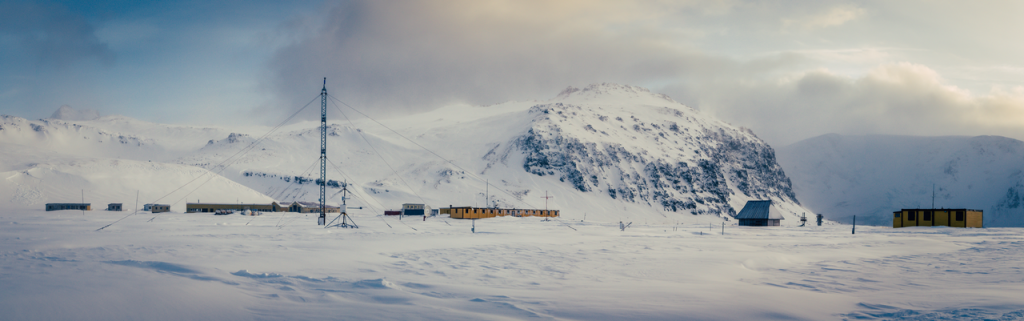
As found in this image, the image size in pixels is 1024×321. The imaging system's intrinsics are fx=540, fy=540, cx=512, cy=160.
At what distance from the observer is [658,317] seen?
513 inches

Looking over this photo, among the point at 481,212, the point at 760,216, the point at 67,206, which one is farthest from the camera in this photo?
the point at 481,212

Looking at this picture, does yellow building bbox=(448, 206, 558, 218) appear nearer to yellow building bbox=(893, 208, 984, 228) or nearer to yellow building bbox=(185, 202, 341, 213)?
yellow building bbox=(185, 202, 341, 213)

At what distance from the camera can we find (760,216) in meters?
84.5

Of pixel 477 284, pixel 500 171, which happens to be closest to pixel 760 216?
pixel 477 284

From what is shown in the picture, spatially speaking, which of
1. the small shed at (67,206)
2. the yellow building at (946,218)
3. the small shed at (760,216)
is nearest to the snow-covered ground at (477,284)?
the yellow building at (946,218)

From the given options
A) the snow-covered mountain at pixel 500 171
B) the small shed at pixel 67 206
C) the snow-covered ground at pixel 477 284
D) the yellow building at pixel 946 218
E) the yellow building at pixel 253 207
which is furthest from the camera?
the snow-covered mountain at pixel 500 171

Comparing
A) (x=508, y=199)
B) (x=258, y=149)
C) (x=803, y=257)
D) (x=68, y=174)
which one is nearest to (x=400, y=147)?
(x=258, y=149)

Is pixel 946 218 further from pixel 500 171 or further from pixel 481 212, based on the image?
pixel 500 171

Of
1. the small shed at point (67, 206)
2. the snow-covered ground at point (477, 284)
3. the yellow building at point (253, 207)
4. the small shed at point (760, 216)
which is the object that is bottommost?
the yellow building at point (253, 207)

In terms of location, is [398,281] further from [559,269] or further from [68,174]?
[68,174]

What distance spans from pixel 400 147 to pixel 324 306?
180418mm

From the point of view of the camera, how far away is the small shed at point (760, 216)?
8369 centimetres

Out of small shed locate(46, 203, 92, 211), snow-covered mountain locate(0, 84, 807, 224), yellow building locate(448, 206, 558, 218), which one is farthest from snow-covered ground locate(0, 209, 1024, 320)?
snow-covered mountain locate(0, 84, 807, 224)

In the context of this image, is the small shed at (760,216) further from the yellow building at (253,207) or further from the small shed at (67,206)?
the small shed at (67,206)
